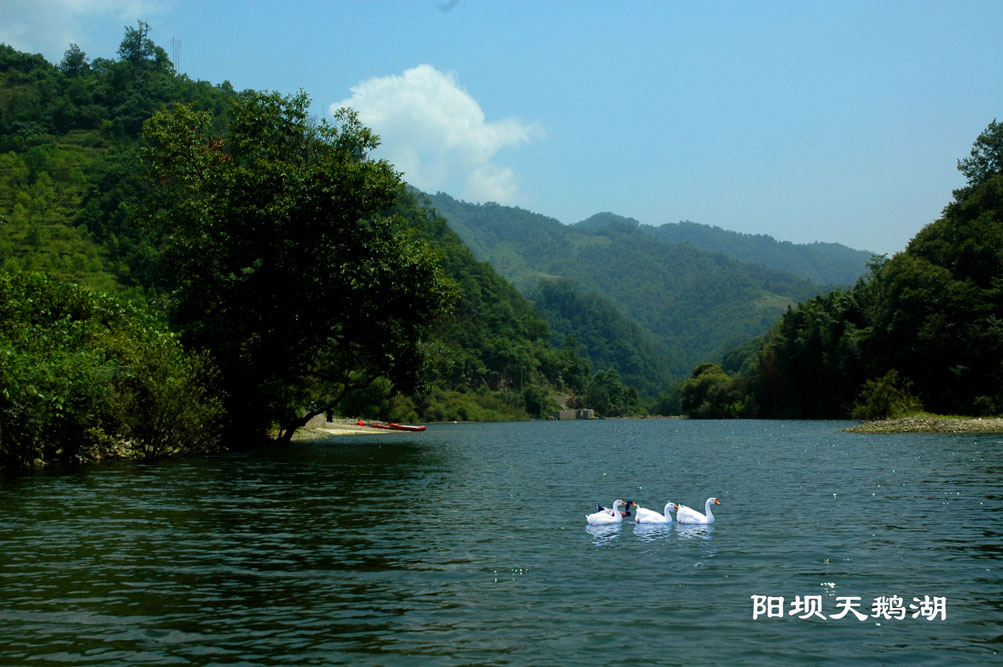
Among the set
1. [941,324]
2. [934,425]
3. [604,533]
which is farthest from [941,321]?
[604,533]

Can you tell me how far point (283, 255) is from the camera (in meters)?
46.9

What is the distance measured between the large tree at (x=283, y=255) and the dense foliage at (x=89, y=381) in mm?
4869

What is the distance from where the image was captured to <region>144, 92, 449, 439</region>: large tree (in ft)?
154

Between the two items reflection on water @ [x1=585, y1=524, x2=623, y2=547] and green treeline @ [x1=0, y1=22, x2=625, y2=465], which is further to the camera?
green treeline @ [x1=0, y1=22, x2=625, y2=465]

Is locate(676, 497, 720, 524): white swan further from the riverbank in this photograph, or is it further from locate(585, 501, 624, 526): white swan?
the riverbank

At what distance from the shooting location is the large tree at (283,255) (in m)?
47.0

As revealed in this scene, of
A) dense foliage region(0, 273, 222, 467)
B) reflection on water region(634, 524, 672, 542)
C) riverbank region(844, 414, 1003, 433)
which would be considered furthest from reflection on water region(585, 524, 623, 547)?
riverbank region(844, 414, 1003, 433)

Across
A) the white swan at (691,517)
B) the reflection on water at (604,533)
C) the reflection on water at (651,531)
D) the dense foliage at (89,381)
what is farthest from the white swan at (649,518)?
the dense foliage at (89,381)

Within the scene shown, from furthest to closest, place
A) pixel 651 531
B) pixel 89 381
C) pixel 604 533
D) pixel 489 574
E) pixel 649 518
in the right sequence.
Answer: pixel 89 381
pixel 649 518
pixel 651 531
pixel 604 533
pixel 489 574

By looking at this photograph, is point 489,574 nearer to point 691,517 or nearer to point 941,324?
point 691,517

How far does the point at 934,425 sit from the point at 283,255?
2178 inches

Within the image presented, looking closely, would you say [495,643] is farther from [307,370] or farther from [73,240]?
[73,240]

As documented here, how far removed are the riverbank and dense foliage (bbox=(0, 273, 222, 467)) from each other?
5523 centimetres

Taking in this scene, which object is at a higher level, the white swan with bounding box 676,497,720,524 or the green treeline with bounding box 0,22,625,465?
the green treeline with bounding box 0,22,625,465
